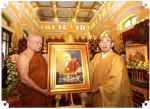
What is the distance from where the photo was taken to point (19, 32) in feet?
7.13

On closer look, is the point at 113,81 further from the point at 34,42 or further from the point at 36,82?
the point at 34,42

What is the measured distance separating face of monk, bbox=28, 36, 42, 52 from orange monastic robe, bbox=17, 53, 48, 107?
7 cm

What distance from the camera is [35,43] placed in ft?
7.24

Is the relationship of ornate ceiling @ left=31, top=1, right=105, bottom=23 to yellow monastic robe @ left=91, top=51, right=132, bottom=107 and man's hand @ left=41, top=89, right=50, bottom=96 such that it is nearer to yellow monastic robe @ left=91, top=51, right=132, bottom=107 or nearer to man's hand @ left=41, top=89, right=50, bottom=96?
yellow monastic robe @ left=91, top=51, right=132, bottom=107

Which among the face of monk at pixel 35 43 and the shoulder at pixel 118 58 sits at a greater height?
the face of monk at pixel 35 43

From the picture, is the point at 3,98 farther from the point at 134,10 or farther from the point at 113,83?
the point at 134,10

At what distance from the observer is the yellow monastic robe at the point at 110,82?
2211 mm

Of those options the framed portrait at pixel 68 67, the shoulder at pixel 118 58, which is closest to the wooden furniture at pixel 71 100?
the framed portrait at pixel 68 67

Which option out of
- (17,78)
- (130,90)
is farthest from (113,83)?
(17,78)

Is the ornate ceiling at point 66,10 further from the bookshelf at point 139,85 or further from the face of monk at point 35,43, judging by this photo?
the bookshelf at point 139,85

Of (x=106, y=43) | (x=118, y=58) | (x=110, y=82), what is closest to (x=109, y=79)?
(x=110, y=82)

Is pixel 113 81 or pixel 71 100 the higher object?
pixel 113 81

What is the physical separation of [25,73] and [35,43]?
286mm

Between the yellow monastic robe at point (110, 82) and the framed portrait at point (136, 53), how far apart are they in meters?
0.09
